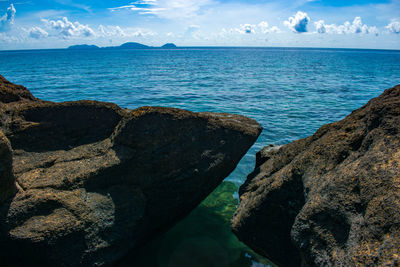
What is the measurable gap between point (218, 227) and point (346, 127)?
12.5 ft

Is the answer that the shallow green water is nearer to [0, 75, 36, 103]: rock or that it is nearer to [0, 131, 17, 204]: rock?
[0, 131, 17, 204]: rock

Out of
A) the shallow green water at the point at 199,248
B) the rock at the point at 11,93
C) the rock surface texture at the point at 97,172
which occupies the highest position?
the rock at the point at 11,93

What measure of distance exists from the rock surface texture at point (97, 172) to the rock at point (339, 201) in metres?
1.41

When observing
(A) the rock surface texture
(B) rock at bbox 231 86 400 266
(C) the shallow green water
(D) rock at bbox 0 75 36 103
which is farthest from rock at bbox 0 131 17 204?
(B) rock at bbox 231 86 400 266

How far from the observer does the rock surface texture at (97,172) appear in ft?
13.5

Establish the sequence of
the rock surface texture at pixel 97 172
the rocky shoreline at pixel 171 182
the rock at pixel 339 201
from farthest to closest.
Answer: the rock surface texture at pixel 97 172 < the rocky shoreline at pixel 171 182 < the rock at pixel 339 201

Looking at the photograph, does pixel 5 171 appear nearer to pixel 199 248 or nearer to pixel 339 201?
pixel 199 248

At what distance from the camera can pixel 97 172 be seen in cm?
484

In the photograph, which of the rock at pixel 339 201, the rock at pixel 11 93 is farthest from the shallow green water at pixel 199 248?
the rock at pixel 11 93

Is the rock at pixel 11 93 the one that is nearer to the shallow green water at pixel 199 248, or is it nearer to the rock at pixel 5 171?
the rock at pixel 5 171

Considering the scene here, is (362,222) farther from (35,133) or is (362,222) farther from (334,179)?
(35,133)

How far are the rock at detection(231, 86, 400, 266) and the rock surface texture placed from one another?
1406 mm

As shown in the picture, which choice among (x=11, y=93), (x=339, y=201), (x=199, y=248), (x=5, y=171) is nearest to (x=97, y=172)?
(x=5, y=171)

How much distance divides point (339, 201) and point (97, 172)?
376 centimetres
